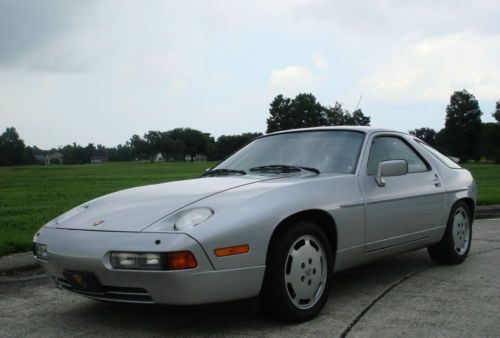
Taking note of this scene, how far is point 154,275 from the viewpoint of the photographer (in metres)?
3.05

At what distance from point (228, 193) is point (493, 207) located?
826 cm

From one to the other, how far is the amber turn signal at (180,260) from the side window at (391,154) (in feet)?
6.26

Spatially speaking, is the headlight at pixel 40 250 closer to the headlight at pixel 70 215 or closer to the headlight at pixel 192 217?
the headlight at pixel 70 215

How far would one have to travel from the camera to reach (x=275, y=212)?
11.2ft

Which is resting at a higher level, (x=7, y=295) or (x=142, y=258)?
(x=142, y=258)

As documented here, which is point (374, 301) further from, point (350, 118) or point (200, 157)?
point (200, 157)

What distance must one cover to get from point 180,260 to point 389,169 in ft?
6.58

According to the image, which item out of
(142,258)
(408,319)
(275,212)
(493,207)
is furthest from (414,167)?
(493,207)

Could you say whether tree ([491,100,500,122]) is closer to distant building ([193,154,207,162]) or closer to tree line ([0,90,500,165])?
tree line ([0,90,500,165])

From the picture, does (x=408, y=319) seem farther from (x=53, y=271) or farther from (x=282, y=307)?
(x=53, y=271)

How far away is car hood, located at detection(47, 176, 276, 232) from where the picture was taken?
11.1ft

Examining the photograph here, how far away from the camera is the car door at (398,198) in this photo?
426 centimetres

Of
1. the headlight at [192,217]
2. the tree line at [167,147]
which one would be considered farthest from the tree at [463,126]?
the headlight at [192,217]

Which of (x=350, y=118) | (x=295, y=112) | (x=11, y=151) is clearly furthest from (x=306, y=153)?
(x=11, y=151)
